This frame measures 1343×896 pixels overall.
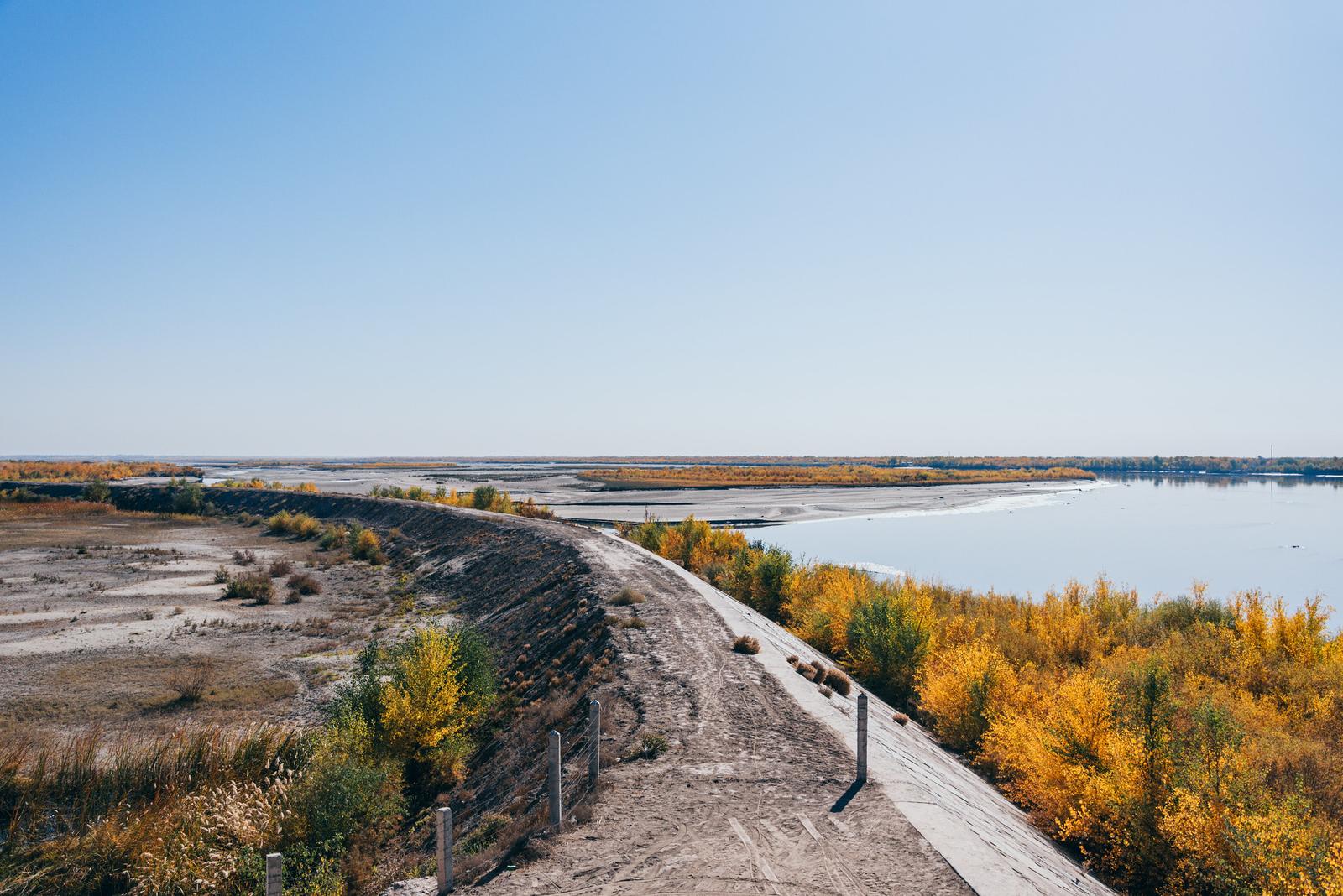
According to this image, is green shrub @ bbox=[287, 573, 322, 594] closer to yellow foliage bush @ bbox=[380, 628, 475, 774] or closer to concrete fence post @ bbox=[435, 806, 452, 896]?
yellow foliage bush @ bbox=[380, 628, 475, 774]

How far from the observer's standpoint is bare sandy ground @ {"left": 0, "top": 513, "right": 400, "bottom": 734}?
16.3 metres

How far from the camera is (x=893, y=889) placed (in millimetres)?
6992

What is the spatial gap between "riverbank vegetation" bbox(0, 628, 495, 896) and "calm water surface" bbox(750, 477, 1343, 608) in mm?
26405

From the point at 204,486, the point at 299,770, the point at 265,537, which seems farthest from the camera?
the point at 204,486

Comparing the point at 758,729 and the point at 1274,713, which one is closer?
the point at 758,729

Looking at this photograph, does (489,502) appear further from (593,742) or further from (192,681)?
(593,742)

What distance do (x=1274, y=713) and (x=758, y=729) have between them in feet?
32.0

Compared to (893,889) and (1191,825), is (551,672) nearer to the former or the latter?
(893,889)

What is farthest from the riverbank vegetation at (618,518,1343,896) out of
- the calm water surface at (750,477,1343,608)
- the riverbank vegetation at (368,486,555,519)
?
the riverbank vegetation at (368,486,555,519)

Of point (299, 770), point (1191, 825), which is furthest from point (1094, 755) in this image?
point (299, 770)

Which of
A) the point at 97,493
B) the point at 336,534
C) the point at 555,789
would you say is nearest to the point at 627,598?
the point at 555,789

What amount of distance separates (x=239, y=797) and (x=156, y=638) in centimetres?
1663

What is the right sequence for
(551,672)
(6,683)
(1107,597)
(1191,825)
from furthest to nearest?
(1107,597)
(6,683)
(551,672)
(1191,825)

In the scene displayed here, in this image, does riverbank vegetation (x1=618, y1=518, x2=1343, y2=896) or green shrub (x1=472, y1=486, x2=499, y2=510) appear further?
green shrub (x1=472, y1=486, x2=499, y2=510)
